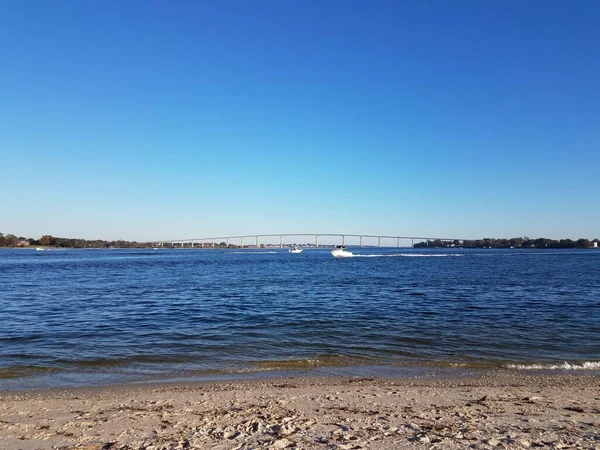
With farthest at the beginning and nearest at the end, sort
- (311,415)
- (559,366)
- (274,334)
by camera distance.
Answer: (274,334) < (559,366) < (311,415)

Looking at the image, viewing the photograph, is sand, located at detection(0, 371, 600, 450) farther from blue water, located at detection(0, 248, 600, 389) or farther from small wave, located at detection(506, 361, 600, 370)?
blue water, located at detection(0, 248, 600, 389)

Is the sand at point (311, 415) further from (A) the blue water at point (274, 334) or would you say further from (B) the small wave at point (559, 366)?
(A) the blue water at point (274, 334)

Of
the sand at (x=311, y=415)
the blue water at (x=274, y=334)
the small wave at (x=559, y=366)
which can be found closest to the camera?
the sand at (x=311, y=415)

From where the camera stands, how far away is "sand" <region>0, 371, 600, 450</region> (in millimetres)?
6957

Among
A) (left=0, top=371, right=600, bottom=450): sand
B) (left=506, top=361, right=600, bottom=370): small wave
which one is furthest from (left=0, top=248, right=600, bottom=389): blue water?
(left=0, top=371, right=600, bottom=450): sand

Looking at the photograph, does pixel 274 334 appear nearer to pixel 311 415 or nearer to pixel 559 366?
pixel 311 415

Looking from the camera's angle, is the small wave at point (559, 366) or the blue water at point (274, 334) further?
the blue water at point (274, 334)

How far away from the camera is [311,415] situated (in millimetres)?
8320

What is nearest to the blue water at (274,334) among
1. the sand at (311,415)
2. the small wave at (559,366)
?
the small wave at (559,366)

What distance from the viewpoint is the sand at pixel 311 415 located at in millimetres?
6957

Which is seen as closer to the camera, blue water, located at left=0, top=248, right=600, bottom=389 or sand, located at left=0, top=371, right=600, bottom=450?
sand, located at left=0, top=371, right=600, bottom=450

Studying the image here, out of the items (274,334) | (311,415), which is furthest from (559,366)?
(274,334)

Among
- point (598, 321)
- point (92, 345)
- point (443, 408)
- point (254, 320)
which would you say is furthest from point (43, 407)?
point (598, 321)

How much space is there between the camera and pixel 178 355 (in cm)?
1440
